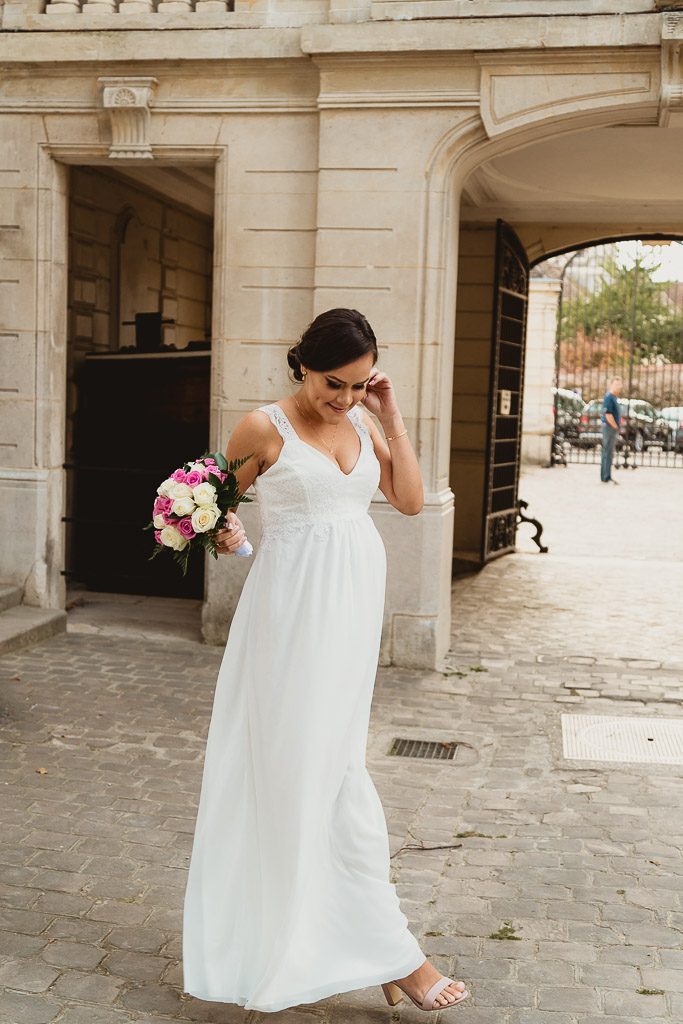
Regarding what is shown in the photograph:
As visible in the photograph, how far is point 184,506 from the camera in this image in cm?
339

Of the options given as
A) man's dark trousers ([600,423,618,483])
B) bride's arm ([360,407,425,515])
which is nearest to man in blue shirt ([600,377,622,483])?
man's dark trousers ([600,423,618,483])

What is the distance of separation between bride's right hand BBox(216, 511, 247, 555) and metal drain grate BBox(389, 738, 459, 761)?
9.78ft

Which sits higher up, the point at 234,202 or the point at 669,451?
the point at 234,202

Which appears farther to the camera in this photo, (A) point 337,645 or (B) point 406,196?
(B) point 406,196

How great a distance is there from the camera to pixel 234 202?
27.1 feet

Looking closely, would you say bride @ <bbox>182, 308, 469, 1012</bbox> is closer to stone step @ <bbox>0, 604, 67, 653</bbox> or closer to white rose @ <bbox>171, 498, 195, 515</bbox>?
white rose @ <bbox>171, 498, 195, 515</bbox>

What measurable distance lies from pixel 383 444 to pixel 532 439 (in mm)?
25360

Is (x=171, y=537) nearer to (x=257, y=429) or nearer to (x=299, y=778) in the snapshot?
(x=257, y=429)

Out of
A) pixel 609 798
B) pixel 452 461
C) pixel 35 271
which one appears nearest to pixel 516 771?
pixel 609 798

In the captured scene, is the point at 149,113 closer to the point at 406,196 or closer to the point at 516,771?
the point at 406,196

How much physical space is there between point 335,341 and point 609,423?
2064 centimetres

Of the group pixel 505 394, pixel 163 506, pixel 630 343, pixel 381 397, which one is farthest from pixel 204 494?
pixel 630 343

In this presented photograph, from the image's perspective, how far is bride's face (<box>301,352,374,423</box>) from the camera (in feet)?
11.2

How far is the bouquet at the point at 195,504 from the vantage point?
3.39 meters
